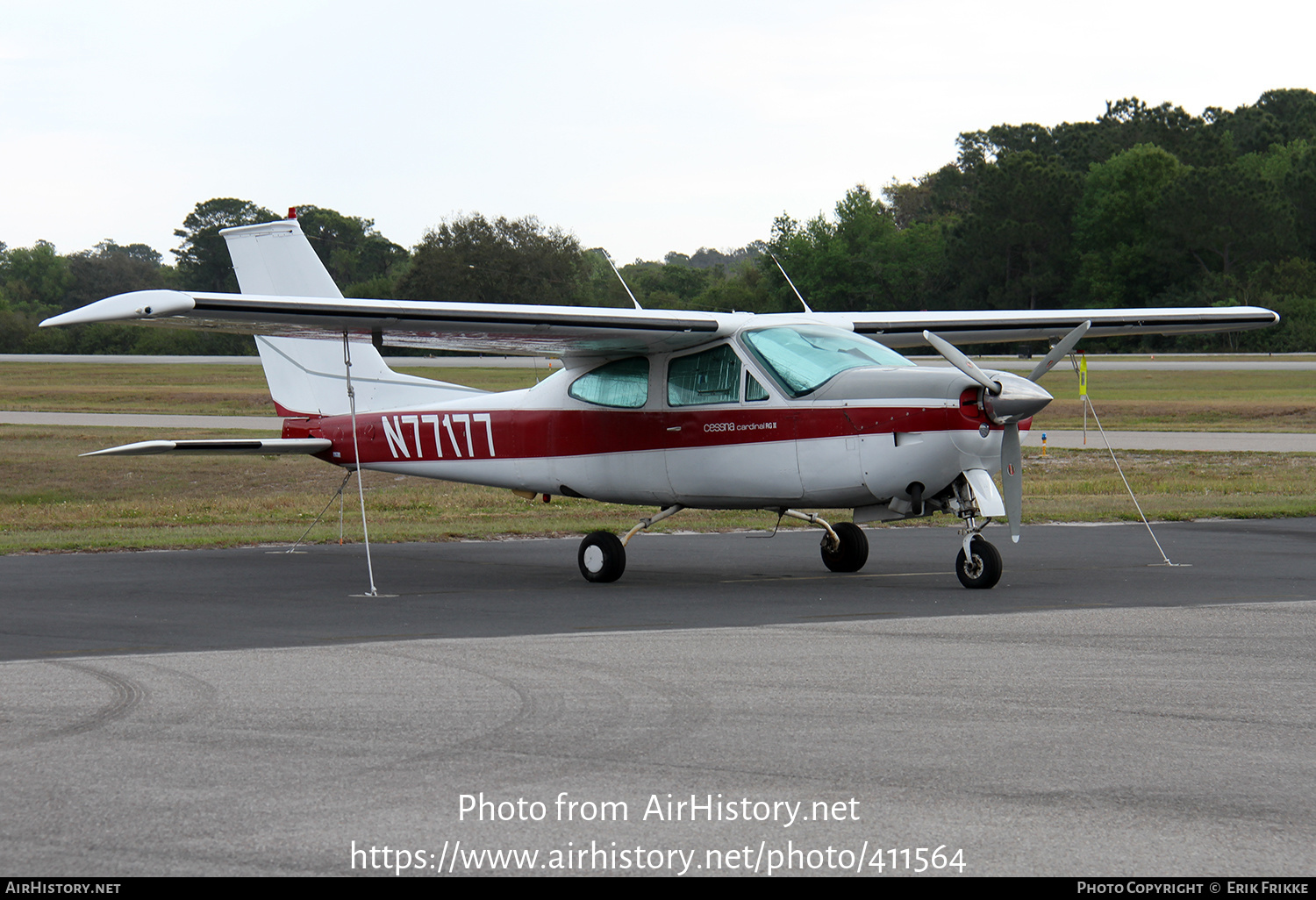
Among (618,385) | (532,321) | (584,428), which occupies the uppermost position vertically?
(532,321)

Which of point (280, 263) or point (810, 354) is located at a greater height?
point (280, 263)

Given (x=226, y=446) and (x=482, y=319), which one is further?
(x=226, y=446)

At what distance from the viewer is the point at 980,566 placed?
11.8m

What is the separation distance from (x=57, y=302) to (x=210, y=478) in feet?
328

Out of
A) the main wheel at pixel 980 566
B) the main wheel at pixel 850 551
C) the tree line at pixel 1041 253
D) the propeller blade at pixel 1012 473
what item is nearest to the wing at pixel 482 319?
the main wheel at pixel 850 551

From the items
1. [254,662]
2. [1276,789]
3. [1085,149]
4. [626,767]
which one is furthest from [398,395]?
[1085,149]

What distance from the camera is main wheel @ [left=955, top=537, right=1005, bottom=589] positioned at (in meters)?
11.7

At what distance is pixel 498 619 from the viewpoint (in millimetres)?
10289

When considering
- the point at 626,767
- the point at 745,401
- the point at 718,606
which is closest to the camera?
the point at 626,767

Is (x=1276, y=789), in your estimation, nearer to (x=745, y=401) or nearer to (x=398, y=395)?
(x=745, y=401)

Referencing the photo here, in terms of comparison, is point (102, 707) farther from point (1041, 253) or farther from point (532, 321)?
point (1041, 253)

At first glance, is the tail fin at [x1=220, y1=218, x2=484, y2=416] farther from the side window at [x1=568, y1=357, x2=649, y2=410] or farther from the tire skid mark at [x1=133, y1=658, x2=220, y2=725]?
the tire skid mark at [x1=133, y1=658, x2=220, y2=725]

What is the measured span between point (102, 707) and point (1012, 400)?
747 cm

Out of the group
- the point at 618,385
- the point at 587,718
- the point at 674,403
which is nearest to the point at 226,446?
the point at 618,385
